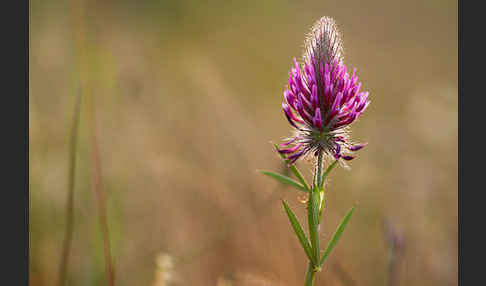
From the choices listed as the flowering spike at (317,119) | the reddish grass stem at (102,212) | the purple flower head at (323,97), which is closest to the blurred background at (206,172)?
the reddish grass stem at (102,212)

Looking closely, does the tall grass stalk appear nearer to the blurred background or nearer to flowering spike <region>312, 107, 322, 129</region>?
the blurred background

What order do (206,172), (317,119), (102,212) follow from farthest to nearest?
1. (206,172)
2. (102,212)
3. (317,119)

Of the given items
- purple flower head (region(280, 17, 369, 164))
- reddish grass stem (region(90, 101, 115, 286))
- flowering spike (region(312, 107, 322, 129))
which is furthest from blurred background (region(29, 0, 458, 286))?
flowering spike (region(312, 107, 322, 129))

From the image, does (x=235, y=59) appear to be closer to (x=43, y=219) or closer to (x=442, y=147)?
(x=442, y=147)

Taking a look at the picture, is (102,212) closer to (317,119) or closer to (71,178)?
(71,178)

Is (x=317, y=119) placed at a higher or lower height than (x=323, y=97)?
lower

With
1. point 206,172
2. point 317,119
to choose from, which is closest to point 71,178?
point 317,119
